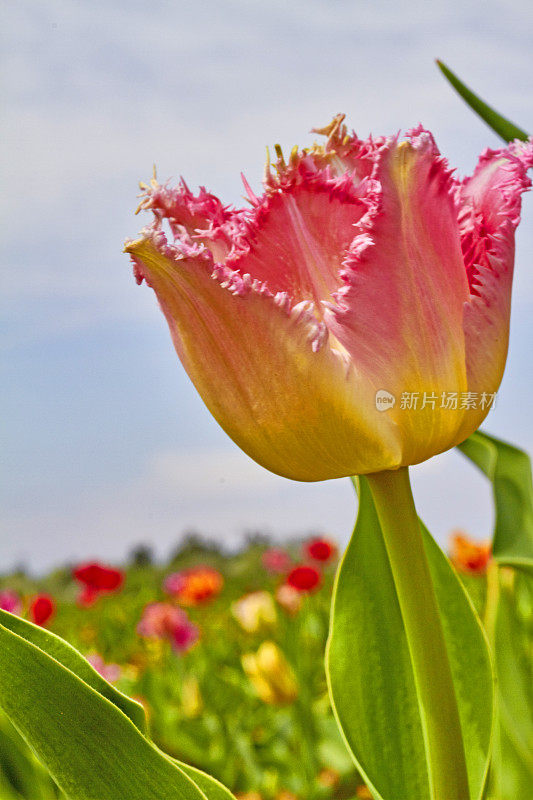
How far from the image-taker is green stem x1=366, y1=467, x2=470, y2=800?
423 millimetres

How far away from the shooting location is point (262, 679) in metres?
1.28

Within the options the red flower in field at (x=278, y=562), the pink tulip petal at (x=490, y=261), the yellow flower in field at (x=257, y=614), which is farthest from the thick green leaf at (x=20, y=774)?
the red flower in field at (x=278, y=562)

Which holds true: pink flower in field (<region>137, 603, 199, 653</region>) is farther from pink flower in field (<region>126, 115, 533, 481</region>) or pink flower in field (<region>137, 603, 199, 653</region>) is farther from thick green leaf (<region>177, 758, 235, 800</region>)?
pink flower in field (<region>126, 115, 533, 481</region>)

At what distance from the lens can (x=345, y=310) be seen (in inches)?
14.7

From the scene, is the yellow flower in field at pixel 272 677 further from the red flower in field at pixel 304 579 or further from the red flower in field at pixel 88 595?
the red flower in field at pixel 88 595

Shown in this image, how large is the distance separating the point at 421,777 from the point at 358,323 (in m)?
0.30

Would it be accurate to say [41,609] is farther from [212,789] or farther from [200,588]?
[200,588]

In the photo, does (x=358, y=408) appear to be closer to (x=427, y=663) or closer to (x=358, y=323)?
(x=358, y=323)

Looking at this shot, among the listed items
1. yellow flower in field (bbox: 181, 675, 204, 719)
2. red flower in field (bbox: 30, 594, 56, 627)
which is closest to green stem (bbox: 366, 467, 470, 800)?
red flower in field (bbox: 30, 594, 56, 627)

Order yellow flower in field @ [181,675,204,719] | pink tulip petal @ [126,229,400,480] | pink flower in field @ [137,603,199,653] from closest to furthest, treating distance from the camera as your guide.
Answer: pink tulip petal @ [126,229,400,480] → yellow flower in field @ [181,675,204,719] → pink flower in field @ [137,603,199,653]

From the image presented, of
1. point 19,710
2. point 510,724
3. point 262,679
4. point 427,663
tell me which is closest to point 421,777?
point 427,663

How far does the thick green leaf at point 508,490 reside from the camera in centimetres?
59

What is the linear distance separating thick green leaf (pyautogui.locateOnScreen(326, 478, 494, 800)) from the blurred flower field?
0.67ft

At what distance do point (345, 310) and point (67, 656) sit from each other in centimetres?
22
